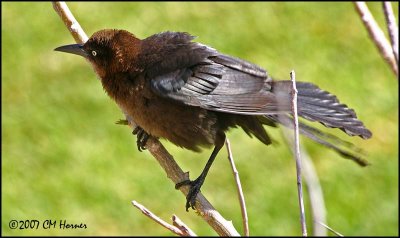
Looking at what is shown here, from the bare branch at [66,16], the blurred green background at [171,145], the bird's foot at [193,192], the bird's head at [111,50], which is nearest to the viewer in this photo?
the bare branch at [66,16]

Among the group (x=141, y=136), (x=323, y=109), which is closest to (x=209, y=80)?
(x=141, y=136)

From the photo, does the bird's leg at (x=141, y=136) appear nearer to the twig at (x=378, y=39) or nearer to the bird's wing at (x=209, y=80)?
the bird's wing at (x=209, y=80)

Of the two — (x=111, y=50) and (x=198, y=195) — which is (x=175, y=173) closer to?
(x=198, y=195)

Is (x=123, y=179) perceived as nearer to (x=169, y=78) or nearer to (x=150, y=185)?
(x=150, y=185)

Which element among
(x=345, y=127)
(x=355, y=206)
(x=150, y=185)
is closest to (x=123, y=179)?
(x=150, y=185)

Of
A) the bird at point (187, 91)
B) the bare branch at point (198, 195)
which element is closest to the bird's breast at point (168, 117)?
the bird at point (187, 91)

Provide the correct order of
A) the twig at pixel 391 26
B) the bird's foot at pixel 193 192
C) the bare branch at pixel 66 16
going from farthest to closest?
the bird's foot at pixel 193 192 → the bare branch at pixel 66 16 → the twig at pixel 391 26
